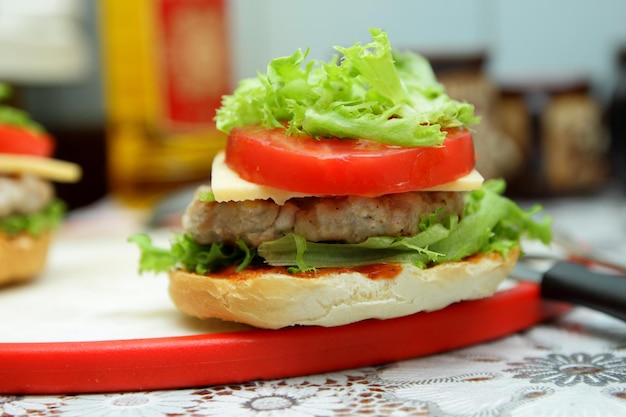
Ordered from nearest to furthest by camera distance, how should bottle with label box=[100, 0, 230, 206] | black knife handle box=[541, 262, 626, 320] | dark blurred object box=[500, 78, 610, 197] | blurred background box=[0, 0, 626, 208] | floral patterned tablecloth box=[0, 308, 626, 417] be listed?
floral patterned tablecloth box=[0, 308, 626, 417], black knife handle box=[541, 262, 626, 320], dark blurred object box=[500, 78, 610, 197], blurred background box=[0, 0, 626, 208], bottle with label box=[100, 0, 230, 206]

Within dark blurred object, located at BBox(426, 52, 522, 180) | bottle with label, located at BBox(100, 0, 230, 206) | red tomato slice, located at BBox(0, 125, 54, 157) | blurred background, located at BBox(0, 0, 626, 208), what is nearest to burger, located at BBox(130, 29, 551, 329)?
red tomato slice, located at BBox(0, 125, 54, 157)

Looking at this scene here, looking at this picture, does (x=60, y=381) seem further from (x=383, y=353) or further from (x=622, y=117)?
(x=622, y=117)

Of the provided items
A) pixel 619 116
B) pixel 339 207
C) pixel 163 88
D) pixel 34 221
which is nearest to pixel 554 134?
pixel 619 116

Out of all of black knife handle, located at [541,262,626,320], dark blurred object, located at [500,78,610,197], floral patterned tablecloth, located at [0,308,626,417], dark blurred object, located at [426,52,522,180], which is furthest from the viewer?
dark blurred object, located at [500,78,610,197]

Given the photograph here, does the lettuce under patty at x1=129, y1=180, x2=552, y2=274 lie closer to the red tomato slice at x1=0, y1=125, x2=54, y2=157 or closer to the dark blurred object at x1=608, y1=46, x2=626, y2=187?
the red tomato slice at x1=0, y1=125, x2=54, y2=157

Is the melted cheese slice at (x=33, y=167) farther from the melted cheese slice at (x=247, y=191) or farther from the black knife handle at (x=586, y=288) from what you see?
the black knife handle at (x=586, y=288)

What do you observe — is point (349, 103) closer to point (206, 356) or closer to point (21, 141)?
point (206, 356)

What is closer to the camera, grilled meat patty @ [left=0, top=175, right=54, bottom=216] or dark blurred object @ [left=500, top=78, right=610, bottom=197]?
grilled meat patty @ [left=0, top=175, right=54, bottom=216]
